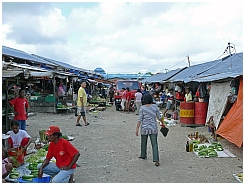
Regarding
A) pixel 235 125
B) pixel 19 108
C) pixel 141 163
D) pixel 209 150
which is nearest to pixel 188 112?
pixel 235 125

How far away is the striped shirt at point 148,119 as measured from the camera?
645 cm

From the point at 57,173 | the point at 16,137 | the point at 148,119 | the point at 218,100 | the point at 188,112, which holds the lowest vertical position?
the point at 57,173

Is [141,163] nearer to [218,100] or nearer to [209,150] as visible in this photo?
[209,150]

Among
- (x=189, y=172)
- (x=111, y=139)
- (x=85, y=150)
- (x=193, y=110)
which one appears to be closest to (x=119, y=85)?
(x=193, y=110)

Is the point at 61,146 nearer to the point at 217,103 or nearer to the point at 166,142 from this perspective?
the point at 166,142

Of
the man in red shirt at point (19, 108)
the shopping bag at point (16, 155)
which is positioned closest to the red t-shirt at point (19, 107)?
the man in red shirt at point (19, 108)

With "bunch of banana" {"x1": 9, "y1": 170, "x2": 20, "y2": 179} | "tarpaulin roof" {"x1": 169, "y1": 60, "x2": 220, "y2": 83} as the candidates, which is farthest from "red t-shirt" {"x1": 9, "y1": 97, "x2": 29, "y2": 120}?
"tarpaulin roof" {"x1": 169, "y1": 60, "x2": 220, "y2": 83}

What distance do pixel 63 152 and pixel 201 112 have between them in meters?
7.89

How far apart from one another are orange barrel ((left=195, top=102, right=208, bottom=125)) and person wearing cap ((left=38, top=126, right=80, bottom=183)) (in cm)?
772

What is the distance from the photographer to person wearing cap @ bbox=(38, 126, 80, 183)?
187 inches

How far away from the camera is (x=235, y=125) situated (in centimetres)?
764

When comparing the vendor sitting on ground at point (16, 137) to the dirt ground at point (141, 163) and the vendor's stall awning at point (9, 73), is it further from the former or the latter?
the dirt ground at point (141, 163)

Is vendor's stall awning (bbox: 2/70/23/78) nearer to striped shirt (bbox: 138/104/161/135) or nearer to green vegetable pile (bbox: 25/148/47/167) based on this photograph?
green vegetable pile (bbox: 25/148/47/167)

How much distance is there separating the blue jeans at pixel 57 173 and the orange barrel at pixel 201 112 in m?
7.73
